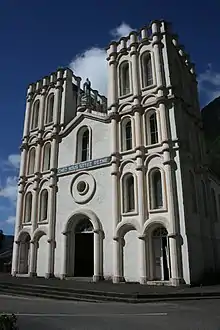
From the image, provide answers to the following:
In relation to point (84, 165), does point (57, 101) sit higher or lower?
higher

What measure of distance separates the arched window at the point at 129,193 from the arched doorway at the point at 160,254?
237cm

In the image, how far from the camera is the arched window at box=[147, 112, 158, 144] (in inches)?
771

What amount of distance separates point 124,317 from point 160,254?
928cm

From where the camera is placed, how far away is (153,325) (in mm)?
7324

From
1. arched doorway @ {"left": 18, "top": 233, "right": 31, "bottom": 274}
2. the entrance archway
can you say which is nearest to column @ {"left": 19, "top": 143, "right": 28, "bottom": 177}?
arched doorway @ {"left": 18, "top": 233, "right": 31, "bottom": 274}

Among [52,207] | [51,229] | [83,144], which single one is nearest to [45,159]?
[83,144]

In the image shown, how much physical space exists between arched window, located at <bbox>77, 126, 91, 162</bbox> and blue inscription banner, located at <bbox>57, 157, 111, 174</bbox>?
86 cm

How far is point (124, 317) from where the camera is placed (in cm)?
832

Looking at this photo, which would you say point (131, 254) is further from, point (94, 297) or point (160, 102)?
point (160, 102)

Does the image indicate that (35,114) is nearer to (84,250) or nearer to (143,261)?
(84,250)

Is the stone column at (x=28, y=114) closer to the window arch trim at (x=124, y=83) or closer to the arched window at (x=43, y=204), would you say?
the arched window at (x=43, y=204)

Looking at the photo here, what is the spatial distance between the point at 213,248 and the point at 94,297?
32.4 feet

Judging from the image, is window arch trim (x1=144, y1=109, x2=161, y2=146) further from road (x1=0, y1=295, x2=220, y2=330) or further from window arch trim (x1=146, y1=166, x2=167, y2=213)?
road (x1=0, y1=295, x2=220, y2=330)

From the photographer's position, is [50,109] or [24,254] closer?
[24,254]
